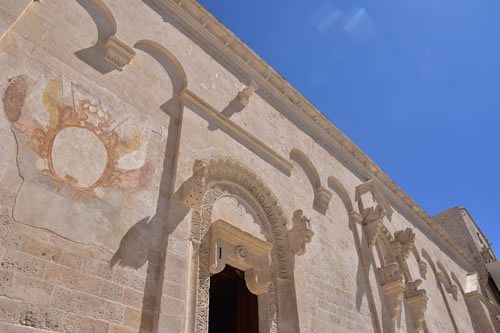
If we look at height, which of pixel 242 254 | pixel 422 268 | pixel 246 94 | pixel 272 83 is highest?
pixel 272 83

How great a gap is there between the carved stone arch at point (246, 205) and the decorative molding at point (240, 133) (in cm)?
70

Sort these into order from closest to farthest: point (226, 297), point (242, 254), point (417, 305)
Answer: point (242, 254) < point (226, 297) < point (417, 305)

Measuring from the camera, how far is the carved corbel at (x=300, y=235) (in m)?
6.41

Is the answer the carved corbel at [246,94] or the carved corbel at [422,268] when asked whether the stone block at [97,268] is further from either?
the carved corbel at [422,268]

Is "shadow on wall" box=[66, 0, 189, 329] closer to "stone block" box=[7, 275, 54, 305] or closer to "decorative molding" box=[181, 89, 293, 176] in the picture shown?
"decorative molding" box=[181, 89, 293, 176]

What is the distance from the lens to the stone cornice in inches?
288

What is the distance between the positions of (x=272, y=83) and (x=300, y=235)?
3980 mm

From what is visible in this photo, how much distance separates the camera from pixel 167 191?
5035mm

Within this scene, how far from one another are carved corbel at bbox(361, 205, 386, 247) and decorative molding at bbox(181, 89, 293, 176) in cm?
334

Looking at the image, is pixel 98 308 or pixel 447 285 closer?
pixel 98 308

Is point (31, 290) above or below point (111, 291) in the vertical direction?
below

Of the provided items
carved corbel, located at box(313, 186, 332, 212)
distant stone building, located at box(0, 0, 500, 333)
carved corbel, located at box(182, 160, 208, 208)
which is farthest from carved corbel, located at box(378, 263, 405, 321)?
carved corbel, located at box(182, 160, 208, 208)

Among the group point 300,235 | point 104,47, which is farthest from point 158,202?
point 300,235

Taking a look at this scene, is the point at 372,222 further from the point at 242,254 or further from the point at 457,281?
the point at 457,281
